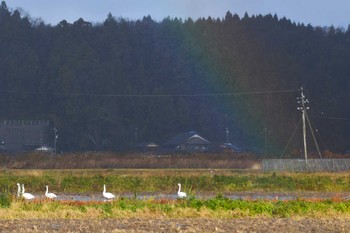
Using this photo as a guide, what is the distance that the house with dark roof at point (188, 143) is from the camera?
4441 inches

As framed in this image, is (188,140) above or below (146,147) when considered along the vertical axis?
above

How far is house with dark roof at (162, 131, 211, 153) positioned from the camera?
370 feet

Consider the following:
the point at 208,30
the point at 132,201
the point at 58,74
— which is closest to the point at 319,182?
the point at 132,201

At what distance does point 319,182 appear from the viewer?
43.5 metres

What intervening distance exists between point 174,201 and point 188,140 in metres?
86.8

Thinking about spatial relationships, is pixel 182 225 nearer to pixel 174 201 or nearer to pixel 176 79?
pixel 174 201

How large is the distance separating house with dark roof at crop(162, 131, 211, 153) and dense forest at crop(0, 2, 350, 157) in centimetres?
431

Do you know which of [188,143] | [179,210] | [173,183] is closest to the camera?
[179,210]

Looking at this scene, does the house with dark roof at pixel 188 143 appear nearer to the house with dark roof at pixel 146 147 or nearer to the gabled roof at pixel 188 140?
the gabled roof at pixel 188 140

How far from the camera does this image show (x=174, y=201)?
26.0 meters

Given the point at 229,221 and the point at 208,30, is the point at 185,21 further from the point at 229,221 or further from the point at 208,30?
the point at 229,221

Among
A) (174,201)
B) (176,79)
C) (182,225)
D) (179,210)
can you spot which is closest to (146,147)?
(176,79)

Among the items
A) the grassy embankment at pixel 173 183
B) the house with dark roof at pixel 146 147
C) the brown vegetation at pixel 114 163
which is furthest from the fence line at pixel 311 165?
the house with dark roof at pixel 146 147

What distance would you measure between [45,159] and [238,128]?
49679 mm
